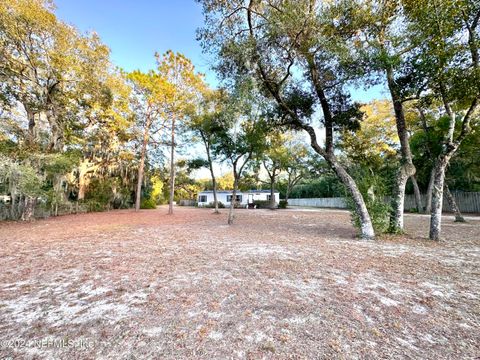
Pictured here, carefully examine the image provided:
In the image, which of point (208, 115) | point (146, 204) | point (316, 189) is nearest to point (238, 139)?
point (208, 115)

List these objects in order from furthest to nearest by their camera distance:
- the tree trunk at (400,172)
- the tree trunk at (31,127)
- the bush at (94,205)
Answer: the bush at (94,205), the tree trunk at (31,127), the tree trunk at (400,172)

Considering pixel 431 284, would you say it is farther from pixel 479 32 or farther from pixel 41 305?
pixel 479 32

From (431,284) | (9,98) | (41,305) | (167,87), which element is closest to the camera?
(41,305)

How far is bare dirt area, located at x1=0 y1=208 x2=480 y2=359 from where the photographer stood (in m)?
1.53

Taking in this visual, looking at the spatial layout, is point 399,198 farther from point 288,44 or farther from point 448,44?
point 288,44

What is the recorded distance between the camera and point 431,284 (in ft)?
8.69

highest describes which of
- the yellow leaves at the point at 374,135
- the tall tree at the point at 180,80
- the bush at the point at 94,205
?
the tall tree at the point at 180,80

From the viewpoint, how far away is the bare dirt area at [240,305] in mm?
1528

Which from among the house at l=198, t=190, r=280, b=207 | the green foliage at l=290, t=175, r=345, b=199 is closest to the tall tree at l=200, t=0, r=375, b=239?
the green foliage at l=290, t=175, r=345, b=199

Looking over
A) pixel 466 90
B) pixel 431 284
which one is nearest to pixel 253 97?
pixel 466 90

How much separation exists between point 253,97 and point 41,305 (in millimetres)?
5607

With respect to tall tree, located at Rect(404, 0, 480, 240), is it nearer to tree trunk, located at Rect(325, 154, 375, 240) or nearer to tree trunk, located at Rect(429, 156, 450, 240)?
tree trunk, located at Rect(429, 156, 450, 240)

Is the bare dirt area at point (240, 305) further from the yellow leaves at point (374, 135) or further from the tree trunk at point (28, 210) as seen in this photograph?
the yellow leaves at point (374, 135)

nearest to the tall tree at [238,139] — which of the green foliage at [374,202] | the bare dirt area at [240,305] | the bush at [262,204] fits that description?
the green foliage at [374,202]
